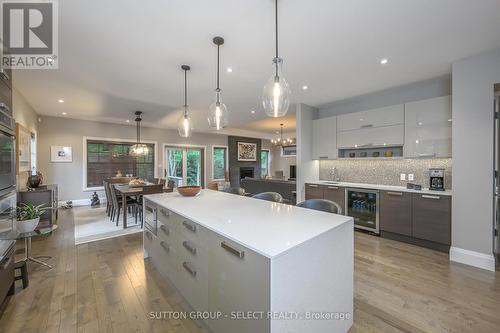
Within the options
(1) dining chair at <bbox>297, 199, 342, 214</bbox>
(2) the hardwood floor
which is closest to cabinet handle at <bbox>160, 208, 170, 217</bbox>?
(2) the hardwood floor

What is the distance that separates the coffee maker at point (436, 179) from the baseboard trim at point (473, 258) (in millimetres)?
969

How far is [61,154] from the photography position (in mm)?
6090

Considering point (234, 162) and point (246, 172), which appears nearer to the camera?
point (234, 162)

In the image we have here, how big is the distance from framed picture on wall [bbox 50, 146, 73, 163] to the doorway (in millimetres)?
2696

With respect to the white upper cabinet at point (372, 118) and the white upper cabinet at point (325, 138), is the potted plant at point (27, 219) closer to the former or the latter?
the white upper cabinet at point (325, 138)

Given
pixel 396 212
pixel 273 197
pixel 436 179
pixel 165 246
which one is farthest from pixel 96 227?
pixel 436 179

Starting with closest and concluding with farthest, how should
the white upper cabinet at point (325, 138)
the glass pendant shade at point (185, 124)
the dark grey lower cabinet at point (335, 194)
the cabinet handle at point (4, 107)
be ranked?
the cabinet handle at point (4, 107), the glass pendant shade at point (185, 124), the dark grey lower cabinet at point (335, 194), the white upper cabinet at point (325, 138)

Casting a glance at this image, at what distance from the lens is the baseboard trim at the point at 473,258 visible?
8.30 feet

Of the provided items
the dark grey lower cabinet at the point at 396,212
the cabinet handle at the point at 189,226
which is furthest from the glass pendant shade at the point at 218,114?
the dark grey lower cabinet at the point at 396,212

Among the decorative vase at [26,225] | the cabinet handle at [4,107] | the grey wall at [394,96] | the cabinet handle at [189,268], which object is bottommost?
the cabinet handle at [189,268]

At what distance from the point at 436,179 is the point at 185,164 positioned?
756 centimetres

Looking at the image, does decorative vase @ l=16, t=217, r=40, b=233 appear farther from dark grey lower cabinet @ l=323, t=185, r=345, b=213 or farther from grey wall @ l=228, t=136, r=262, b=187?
grey wall @ l=228, t=136, r=262, b=187

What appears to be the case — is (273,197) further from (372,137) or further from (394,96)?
(394,96)

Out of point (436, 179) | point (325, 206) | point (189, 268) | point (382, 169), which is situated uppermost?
point (382, 169)
